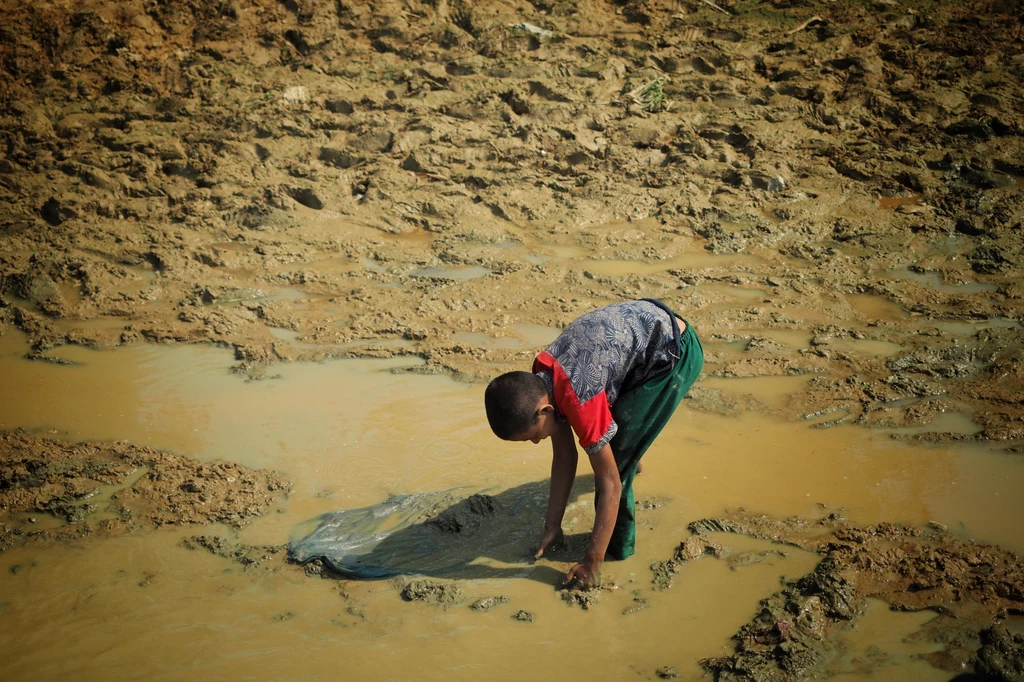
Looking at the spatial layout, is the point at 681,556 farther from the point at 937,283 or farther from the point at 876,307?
the point at 937,283

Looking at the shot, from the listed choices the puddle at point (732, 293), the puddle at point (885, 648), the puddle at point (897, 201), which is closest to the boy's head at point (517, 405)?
the puddle at point (885, 648)

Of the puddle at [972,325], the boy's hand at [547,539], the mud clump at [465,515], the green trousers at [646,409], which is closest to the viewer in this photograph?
the green trousers at [646,409]

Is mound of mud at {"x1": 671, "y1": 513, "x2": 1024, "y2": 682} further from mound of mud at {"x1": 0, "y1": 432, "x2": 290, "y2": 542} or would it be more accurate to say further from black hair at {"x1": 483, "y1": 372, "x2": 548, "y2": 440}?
mound of mud at {"x1": 0, "y1": 432, "x2": 290, "y2": 542}

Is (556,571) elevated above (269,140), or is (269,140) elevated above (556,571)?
(269,140)

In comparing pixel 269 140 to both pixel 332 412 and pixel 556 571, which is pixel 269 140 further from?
pixel 556 571

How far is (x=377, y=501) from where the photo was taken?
3410mm

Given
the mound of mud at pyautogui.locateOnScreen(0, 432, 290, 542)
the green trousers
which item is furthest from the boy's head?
the mound of mud at pyautogui.locateOnScreen(0, 432, 290, 542)

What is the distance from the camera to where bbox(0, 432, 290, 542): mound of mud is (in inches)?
129

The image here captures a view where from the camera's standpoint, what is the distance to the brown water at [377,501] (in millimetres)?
2594

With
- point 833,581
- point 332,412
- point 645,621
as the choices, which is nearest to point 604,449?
point 645,621

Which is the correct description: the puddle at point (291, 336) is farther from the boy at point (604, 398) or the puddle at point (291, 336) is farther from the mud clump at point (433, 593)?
the boy at point (604, 398)

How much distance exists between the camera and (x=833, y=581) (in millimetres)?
2705

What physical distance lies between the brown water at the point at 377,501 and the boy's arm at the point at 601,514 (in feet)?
0.40

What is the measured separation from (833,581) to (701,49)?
6.80 m
